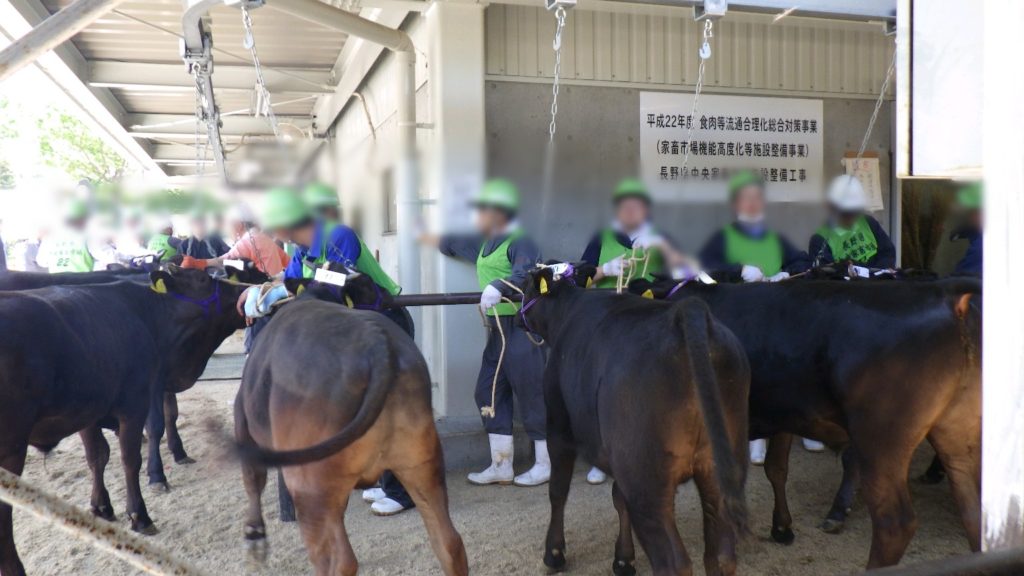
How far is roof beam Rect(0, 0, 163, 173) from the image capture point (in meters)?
5.91

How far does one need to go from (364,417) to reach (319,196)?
197cm

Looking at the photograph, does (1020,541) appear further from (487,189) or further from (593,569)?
(487,189)

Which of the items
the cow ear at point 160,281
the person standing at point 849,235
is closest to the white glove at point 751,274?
the person standing at point 849,235

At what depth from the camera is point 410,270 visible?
6.95m

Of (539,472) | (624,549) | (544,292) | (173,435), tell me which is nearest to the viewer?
(624,549)

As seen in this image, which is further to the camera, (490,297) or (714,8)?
(714,8)

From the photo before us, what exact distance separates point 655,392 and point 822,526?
243 centimetres

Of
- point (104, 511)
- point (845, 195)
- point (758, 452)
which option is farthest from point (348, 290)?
point (758, 452)

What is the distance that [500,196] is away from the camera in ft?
16.9

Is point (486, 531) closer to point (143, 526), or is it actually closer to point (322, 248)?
point (322, 248)

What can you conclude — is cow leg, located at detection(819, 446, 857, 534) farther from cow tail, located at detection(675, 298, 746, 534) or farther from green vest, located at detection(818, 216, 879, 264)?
cow tail, located at detection(675, 298, 746, 534)

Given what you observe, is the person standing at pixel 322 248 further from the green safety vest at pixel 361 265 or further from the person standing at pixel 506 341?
→ the person standing at pixel 506 341

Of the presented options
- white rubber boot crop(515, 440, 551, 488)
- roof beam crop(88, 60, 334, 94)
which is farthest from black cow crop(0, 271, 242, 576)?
roof beam crop(88, 60, 334, 94)

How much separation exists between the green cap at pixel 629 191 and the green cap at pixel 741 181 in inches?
23.4
